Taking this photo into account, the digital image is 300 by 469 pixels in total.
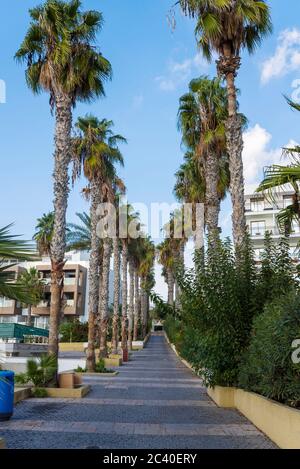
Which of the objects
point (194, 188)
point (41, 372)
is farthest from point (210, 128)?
point (41, 372)

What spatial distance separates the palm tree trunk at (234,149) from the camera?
44.3 feet

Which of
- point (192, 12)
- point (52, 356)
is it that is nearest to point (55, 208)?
point (52, 356)

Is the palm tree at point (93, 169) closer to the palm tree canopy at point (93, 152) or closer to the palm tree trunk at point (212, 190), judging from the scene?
the palm tree canopy at point (93, 152)

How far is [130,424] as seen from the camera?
9133 millimetres

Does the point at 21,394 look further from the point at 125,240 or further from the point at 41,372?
the point at 125,240

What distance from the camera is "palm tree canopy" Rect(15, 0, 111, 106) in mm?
15242

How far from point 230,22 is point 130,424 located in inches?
480

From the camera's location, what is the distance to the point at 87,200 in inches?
1012

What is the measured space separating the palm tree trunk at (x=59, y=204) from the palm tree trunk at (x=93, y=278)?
Result: 6538 millimetres

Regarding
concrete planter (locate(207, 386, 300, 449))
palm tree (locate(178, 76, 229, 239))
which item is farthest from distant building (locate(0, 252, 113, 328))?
concrete planter (locate(207, 386, 300, 449))

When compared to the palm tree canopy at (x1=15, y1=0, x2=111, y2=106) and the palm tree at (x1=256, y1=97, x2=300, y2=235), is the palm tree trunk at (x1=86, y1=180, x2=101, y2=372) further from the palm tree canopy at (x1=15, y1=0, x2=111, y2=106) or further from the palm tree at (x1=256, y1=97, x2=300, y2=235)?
the palm tree at (x1=256, y1=97, x2=300, y2=235)

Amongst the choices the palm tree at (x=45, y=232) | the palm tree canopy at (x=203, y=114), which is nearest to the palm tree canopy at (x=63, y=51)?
the palm tree canopy at (x=203, y=114)

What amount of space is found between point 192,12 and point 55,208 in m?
7.80
